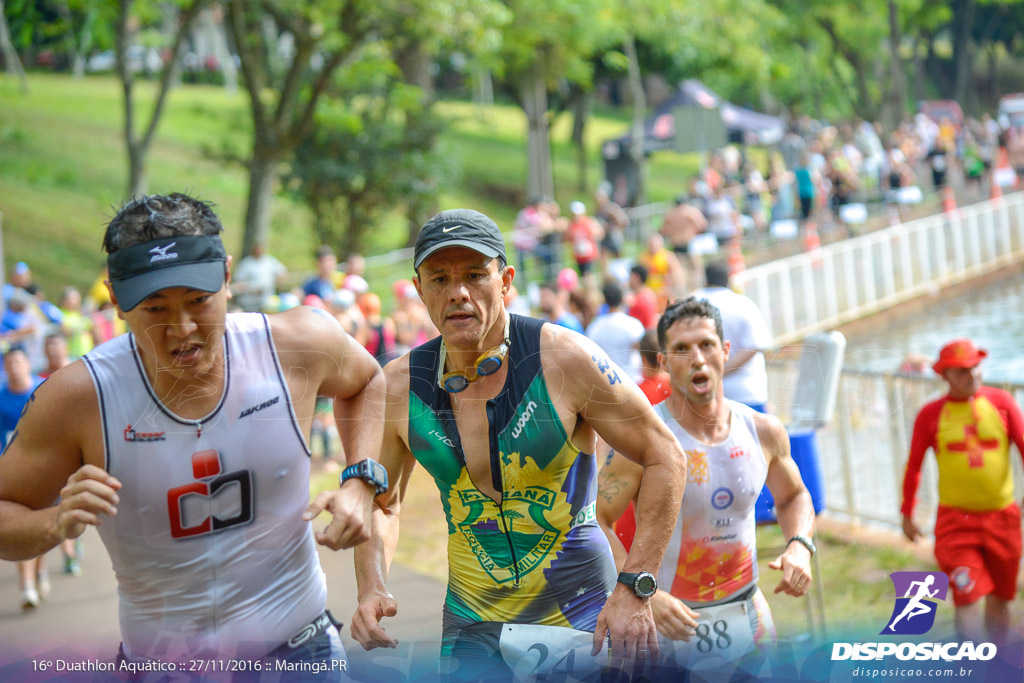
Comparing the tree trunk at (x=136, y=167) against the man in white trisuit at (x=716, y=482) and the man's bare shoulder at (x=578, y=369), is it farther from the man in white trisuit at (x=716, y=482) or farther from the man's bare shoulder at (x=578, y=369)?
the man's bare shoulder at (x=578, y=369)

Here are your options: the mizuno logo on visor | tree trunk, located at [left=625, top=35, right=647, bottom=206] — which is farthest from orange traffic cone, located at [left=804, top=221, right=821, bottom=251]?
the mizuno logo on visor

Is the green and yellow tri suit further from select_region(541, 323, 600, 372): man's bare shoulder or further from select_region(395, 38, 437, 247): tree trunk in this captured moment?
select_region(395, 38, 437, 247): tree trunk

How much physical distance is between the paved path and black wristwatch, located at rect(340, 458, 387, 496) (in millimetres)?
454

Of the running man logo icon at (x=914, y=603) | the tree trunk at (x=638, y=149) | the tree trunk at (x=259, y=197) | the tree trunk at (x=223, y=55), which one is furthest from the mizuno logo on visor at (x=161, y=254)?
the tree trunk at (x=223, y=55)

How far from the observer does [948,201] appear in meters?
21.7

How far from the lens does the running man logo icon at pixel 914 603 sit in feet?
9.11

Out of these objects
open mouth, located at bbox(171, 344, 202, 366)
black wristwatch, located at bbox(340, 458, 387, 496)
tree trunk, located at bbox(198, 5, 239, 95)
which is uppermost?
tree trunk, located at bbox(198, 5, 239, 95)

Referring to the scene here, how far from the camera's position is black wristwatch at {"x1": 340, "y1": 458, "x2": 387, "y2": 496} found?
2650mm

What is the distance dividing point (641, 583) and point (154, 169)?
30.6 meters

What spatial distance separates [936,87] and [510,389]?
46231mm

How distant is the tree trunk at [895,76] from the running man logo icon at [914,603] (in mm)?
33169

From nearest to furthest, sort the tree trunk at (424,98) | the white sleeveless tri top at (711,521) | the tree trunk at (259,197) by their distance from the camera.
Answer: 1. the white sleeveless tri top at (711,521)
2. the tree trunk at (259,197)
3. the tree trunk at (424,98)

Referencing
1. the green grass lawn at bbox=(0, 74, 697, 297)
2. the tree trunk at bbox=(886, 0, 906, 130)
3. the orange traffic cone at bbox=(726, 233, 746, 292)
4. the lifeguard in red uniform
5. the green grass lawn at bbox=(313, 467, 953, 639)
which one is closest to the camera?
the green grass lawn at bbox=(313, 467, 953, 639)

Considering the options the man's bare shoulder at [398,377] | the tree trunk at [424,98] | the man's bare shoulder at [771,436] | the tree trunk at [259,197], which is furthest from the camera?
the tree trunk at [424,98]
